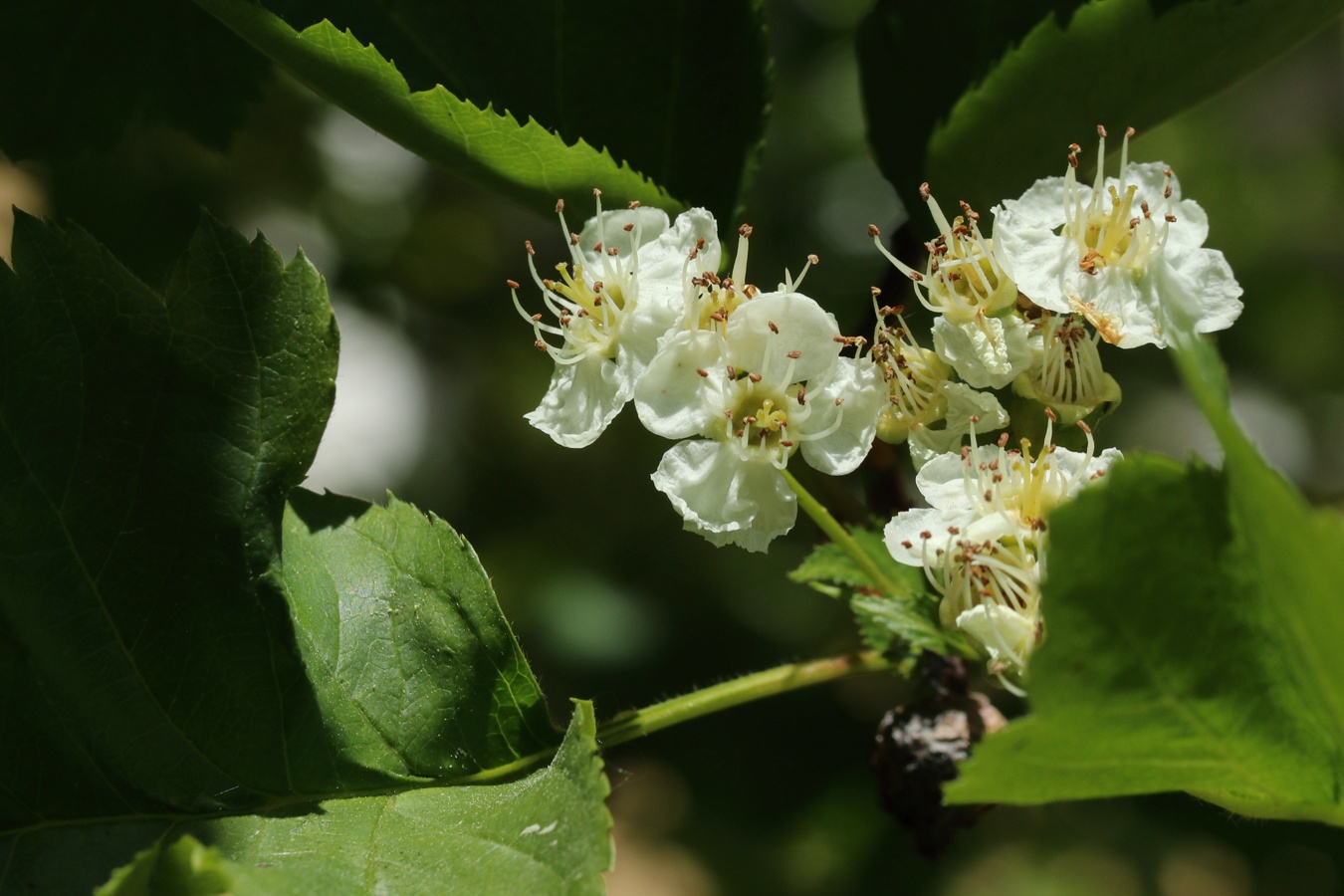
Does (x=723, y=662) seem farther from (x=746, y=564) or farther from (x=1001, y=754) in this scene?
(x=1001, y=754)

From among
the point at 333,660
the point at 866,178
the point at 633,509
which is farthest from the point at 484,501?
the point at 333,660

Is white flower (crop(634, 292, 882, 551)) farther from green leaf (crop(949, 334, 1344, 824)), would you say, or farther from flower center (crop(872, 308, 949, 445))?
green leaf (crop(949, 334, 1344, 824))

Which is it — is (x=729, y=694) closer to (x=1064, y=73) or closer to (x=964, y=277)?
(x=964, y=277)

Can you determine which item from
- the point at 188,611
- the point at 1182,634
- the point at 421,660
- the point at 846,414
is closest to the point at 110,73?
the point at 188,611

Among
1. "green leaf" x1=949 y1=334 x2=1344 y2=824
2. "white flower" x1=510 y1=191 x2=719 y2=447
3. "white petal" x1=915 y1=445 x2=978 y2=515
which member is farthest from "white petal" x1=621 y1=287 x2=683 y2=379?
"green leaf" x1=949 y1=334 x2=1344 y2=824

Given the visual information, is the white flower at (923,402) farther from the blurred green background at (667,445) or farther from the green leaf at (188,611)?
the blurred green background at (667,445)

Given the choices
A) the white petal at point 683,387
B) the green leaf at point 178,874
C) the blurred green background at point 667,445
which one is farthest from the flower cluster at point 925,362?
the blurred green background at point 667,445
